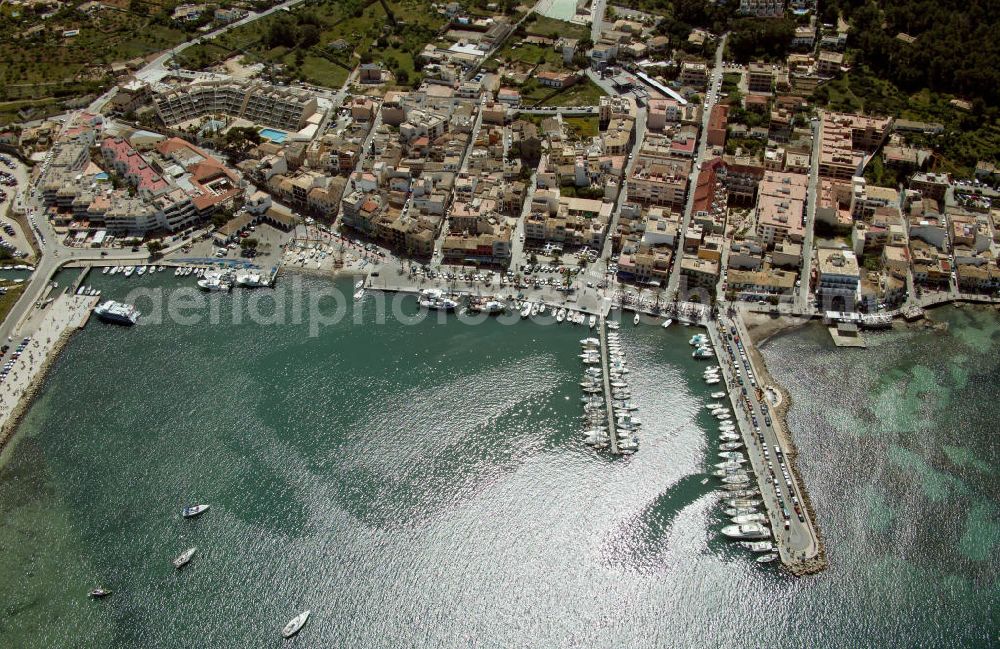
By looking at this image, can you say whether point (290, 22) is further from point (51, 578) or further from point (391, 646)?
point (391, 646)

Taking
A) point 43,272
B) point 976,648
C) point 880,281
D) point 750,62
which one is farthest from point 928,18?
point 43,272

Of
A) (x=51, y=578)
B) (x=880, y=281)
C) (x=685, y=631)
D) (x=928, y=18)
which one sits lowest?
(x=51, y=578)

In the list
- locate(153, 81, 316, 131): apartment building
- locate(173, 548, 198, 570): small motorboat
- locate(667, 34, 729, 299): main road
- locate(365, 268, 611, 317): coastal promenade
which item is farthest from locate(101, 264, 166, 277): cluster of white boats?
locate(667, 34, 729, 299): main road

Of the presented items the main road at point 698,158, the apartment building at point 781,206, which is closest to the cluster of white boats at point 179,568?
the main road at point 698,158

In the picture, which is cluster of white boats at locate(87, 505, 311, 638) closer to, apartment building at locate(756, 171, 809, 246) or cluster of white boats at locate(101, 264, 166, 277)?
cluster of white boats at locate(101, 264, 166, 277)

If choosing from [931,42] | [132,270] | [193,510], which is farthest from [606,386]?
[931,42]

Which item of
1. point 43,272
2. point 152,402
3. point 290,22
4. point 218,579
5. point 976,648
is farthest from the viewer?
point 290,22

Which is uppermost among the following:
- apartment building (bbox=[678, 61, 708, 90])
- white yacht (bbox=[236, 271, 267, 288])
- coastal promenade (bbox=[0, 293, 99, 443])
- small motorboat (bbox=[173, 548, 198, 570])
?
apartment building (bbox=[678, 61, 708, 90])

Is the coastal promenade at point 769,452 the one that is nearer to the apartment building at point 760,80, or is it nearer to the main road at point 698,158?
the main road at point 698,158
